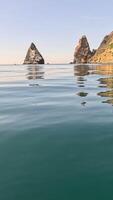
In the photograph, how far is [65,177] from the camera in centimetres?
648

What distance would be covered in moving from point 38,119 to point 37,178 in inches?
204

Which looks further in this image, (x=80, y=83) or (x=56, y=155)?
(x=80, y=83)

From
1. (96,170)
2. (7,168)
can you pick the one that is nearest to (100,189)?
(96,170)

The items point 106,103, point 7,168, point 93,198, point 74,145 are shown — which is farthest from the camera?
point 106,103

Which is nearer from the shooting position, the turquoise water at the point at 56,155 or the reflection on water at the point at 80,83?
the turquoise water at the point at 56,155

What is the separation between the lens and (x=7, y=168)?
6.93m

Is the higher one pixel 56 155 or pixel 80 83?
pixel 56 155

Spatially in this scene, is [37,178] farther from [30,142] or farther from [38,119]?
[38,119]

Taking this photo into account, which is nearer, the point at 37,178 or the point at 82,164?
the point at 37,178

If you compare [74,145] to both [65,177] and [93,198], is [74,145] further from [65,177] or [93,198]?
[93,198]

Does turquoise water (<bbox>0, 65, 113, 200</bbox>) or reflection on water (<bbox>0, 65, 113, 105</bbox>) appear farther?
reflection on water (<bbox>0, 65, 113, 105</bbox>)

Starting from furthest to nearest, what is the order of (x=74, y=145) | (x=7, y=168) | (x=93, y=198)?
1. (x=74, y=145)
2. (x=7, y=168)
3. (x=93, y=198)

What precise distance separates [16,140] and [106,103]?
276 inches

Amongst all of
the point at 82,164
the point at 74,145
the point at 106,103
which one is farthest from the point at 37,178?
the point at 106,103
